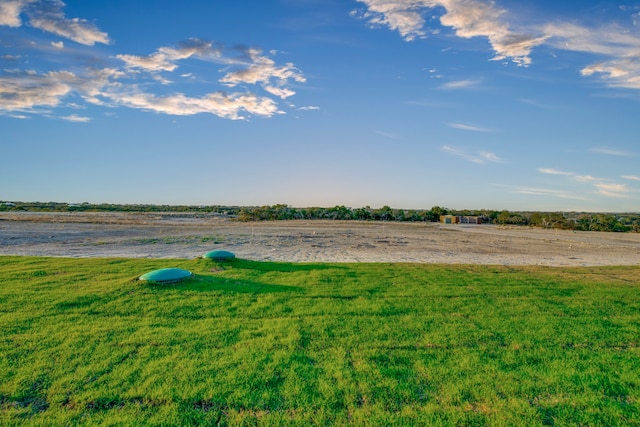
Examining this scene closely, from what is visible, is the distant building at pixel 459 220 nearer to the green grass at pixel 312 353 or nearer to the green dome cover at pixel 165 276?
the green grass at pixel 312 353

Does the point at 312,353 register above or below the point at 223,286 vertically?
below

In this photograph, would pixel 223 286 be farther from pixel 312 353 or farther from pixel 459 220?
pixel 459 220

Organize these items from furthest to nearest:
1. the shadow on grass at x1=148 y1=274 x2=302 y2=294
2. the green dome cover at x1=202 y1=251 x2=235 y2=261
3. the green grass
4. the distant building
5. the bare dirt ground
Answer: the distant building < the bare dirt ground < the green dome cover at x1=202 y1=251 x2=235 y2=261 < the shadow on grass at x1=148 y1=274 x2=302 y2=294 < the green grass

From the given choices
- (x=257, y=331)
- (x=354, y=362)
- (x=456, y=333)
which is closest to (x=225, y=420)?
(x=354, y=362)

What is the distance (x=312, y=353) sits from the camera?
5.48 metres

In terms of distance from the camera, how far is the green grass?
4.10m

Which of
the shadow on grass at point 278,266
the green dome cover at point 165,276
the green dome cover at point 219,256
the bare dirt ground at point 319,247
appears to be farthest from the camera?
the bare dirt ground at point 319,247

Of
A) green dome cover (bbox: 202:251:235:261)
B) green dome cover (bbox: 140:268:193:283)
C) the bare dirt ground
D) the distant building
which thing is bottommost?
the bare dirt ground

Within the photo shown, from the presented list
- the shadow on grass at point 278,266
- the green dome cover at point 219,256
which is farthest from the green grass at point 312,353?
the green dome cover at point 219,256

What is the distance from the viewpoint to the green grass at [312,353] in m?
4.10

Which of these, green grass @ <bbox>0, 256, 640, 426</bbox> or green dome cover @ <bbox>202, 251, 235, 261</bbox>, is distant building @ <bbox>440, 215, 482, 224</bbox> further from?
green dome cover @ <bbox>202, 251, 235, 261</bbox>

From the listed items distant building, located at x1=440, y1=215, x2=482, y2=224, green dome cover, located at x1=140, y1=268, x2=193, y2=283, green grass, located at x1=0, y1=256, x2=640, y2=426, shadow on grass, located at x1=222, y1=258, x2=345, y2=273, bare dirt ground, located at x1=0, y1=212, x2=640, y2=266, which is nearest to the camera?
green grass, located at x1=0, y1=256, x2=640, y2=426

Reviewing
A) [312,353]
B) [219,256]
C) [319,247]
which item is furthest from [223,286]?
[319,247]

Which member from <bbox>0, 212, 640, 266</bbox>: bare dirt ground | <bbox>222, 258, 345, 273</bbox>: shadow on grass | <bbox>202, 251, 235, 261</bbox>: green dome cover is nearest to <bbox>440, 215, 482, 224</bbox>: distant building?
<bbox>0, 212, 640, 266</bbox>: bare dirt ground
